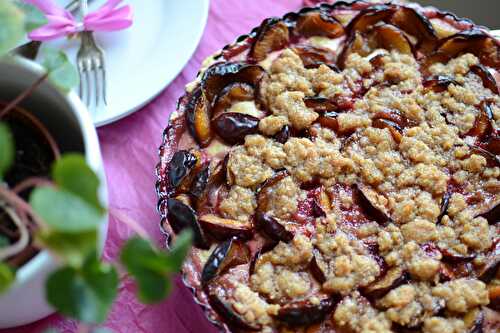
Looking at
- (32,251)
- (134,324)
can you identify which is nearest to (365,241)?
(134,324)

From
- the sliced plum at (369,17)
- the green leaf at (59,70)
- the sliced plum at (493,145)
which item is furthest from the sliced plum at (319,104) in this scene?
the green leaf at (59,70)

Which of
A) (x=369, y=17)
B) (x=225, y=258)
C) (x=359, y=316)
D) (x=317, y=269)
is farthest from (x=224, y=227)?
(x=369, y=17)

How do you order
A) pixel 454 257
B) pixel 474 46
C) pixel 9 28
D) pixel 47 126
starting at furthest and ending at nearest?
pixel 474 46
pixel 454 257
pixel 47 126
pixel 9 28

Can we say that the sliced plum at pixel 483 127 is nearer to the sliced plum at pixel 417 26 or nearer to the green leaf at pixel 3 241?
the sliced plum at pixel 417 26

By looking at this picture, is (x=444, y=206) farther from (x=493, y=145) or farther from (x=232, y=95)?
(x=232, y=95)

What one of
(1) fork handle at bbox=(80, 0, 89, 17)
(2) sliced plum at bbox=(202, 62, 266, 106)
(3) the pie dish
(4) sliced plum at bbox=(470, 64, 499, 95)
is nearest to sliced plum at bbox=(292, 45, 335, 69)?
(3) the pie dish
